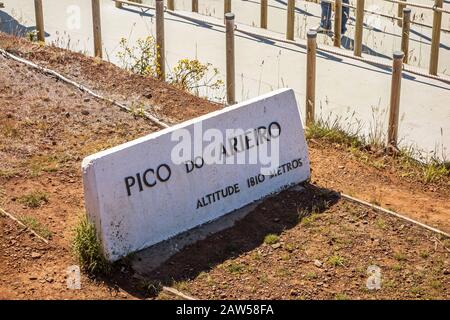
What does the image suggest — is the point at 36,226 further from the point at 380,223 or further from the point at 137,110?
the point at 380,223

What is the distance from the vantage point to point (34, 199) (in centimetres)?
862

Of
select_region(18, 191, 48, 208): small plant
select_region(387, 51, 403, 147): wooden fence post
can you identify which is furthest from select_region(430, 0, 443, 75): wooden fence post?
select_region(18, 191, 48, 208): small plant

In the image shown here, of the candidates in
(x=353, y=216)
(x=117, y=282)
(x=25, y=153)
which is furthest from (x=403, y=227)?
(x=25, y=153)

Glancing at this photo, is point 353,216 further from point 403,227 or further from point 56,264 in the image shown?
point 56,264

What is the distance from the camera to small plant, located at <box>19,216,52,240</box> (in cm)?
809

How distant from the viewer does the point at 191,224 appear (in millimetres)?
8352

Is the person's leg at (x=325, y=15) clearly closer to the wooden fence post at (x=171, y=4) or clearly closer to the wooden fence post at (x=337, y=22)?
the wooden fence post at (x=337, y=22)

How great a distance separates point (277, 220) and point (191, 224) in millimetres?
750

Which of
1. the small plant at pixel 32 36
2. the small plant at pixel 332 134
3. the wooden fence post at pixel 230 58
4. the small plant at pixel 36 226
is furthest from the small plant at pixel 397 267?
the small plant at pixel 32 36

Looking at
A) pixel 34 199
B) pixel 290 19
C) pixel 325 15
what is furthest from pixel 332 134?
pixel 325 15

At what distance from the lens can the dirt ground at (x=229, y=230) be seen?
24.6ft

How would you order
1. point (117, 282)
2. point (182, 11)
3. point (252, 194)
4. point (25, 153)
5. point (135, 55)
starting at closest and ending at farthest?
point (117, 282) < point (252, 194) < point (25, 153) < point (135, 55) < point (182, 11)

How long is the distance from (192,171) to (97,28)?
4.89m

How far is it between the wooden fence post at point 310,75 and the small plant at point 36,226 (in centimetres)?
349
